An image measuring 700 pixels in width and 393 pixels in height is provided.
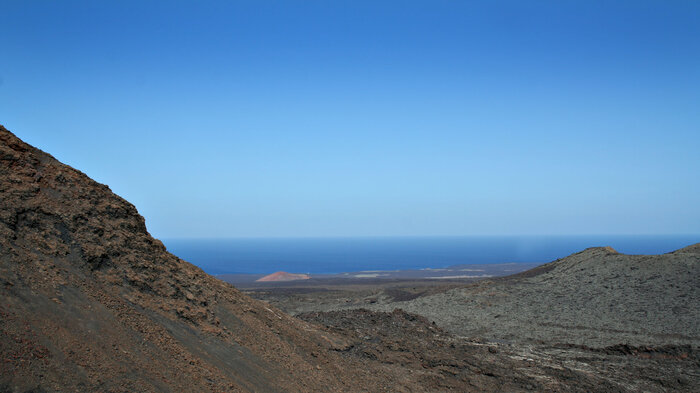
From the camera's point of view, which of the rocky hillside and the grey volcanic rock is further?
the grey volcanic rock

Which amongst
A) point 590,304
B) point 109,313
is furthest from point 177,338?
point 590,304

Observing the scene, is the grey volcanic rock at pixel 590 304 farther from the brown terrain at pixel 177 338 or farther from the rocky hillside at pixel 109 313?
the rocky hillside at pixel 109 313

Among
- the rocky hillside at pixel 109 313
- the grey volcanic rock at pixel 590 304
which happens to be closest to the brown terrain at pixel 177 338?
the rocky hillside at pixel 109 313

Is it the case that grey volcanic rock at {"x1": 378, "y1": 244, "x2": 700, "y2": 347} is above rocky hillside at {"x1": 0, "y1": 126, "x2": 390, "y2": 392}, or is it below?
below

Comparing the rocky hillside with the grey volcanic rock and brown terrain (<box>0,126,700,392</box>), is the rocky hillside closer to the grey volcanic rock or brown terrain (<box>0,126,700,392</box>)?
brown terrain (<box>0,126,700,392</box>)

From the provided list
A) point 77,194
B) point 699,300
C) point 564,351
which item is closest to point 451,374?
point 564,351

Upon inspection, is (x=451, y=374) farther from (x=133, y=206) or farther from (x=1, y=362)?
(x=1, y=362)

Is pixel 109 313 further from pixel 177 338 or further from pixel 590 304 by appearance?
pixel 590 304

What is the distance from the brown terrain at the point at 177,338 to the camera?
6637 millimetres

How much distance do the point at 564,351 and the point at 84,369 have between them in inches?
608

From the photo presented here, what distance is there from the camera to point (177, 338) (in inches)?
339

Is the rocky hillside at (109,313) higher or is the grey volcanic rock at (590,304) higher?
the rocky hillside at (109,313)

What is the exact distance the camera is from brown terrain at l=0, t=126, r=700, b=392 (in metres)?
6.64

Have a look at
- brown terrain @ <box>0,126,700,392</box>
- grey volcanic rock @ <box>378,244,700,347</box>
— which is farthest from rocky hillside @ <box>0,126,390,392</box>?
grey volcanic rock @ <box>378,244,700,347</box>
